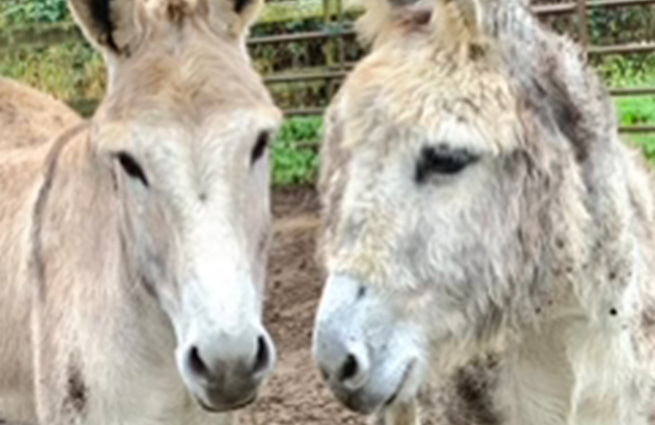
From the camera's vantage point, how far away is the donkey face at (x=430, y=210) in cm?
262

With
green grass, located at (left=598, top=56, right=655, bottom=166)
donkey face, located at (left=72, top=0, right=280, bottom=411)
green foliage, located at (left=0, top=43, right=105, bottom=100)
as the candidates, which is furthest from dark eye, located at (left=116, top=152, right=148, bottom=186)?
green foliage, located at (left=0, top=43, right=105, bottom=100)

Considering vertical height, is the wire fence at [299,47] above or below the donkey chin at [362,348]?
below

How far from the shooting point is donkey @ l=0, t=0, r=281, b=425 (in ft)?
9.51

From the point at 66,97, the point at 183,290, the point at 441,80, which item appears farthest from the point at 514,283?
the point at 66,97

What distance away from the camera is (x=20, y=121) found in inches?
188

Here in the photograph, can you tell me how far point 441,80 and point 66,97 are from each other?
346 inches

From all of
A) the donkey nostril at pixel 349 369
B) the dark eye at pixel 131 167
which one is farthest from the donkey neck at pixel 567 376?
the dark eye at pixel 131 167

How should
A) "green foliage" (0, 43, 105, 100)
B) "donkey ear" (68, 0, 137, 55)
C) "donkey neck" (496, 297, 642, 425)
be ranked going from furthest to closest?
"green foliage" (0, 43, 105, 100), "donkey ear" (68, 0, 137, 55), "donkey neck" (496, 297, 642, 425)

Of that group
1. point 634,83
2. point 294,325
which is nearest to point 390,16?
point 294,325

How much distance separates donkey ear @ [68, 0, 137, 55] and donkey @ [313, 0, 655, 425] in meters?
0.70

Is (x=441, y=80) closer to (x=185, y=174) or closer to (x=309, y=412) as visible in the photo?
(x=185, y=174)

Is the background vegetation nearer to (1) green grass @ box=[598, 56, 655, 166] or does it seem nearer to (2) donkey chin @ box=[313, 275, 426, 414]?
(1) green grass @ box=[598, 56, 655, 166]

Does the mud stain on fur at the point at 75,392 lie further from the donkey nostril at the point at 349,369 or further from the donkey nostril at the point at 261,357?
the donkey nostril at the point at 349,369

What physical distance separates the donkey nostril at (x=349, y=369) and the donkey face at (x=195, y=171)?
33 centimetres
